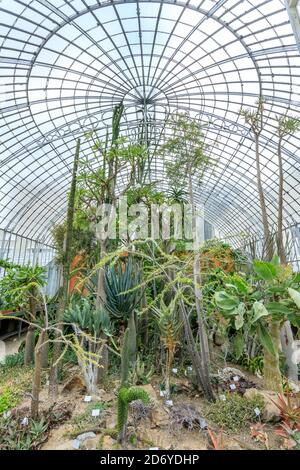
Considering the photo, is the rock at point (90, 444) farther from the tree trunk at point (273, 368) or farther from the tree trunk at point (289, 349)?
the tree trunk at point (289, 349)

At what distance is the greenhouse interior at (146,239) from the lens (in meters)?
4.20

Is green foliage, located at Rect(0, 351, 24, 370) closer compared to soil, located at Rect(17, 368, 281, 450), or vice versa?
soil, located at Rect(17, 368, 281, 450)

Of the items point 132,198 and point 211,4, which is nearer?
point 132,198

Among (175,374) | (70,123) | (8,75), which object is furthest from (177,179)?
(70,123)

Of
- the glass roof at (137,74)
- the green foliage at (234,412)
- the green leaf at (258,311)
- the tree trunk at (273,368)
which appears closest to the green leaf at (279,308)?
the green leaf at (258,311)

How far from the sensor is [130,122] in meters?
17.8

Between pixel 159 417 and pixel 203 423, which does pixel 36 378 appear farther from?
pixel 203 423

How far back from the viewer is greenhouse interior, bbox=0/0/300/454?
420 centimetres

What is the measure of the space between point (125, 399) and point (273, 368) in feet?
9.31

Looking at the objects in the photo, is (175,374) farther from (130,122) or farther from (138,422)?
(130,122)

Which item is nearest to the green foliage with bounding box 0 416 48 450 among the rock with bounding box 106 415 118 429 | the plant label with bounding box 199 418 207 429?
the rock with bounding box 106 415 118 429

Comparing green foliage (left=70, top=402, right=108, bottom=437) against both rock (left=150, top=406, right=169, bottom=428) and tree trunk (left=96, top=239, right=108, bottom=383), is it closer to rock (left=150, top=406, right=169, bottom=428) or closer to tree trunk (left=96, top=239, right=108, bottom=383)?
rock (left=150, top=406, right=169, bottom=428)

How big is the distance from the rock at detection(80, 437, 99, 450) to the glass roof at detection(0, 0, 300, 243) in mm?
6481

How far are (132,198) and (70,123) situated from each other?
10508 mm
